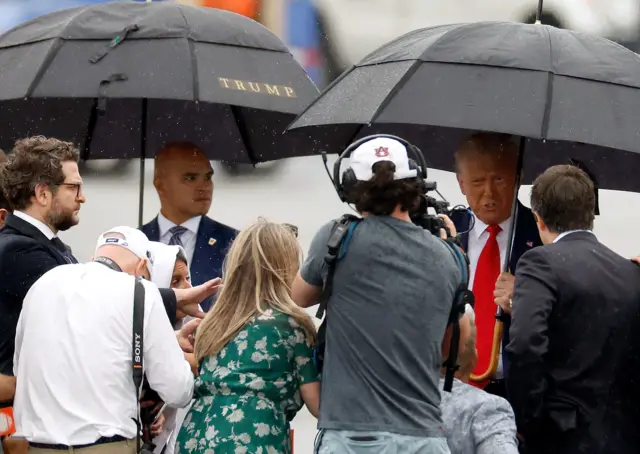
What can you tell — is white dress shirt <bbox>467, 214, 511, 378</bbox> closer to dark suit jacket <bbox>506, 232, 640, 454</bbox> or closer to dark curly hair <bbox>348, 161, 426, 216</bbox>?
dark suit jacket <bbox>506, 232, 640, 454</bbox>

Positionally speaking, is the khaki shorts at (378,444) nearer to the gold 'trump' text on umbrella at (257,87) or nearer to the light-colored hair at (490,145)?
the light-colored hair at (490,145)

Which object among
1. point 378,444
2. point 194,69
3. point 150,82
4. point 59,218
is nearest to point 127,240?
point 59,218

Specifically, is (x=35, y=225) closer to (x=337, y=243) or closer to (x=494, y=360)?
(x=337, y=243)

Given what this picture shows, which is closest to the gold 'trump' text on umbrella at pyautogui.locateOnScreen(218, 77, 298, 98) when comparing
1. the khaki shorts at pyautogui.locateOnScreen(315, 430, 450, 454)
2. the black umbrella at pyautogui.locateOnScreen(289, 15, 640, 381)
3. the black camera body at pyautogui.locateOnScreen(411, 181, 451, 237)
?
the black umbrella at pyautogui.locateOnScreen(289, 15, 640, 381)

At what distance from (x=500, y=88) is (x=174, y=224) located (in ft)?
6.16

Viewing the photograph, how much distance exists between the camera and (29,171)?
5.01 meters

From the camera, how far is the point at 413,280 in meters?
4.30

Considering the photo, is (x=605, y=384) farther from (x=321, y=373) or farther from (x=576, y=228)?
(x=321, y=373)

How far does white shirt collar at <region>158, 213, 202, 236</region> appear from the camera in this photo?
6.53 metres

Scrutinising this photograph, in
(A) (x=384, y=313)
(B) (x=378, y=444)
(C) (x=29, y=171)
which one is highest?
(C) (x=29, y=171)

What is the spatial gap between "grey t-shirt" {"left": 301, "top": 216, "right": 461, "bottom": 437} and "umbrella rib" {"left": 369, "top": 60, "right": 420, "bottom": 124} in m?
0.94

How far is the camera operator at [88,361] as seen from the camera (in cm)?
449

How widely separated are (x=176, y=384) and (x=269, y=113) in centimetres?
244

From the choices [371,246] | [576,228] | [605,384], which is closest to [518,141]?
[576,228]
